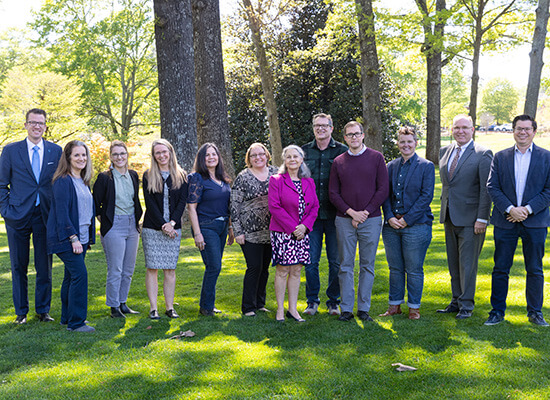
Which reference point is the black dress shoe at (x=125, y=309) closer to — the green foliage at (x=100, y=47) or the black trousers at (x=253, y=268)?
the black trousers at (x=253, y=268)

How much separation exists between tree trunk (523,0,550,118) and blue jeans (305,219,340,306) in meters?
6.22

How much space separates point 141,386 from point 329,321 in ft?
7.79

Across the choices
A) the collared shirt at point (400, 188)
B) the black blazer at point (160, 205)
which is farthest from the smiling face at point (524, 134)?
the black blazer at point (160, 205)

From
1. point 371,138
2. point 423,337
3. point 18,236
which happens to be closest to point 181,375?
point 423,337

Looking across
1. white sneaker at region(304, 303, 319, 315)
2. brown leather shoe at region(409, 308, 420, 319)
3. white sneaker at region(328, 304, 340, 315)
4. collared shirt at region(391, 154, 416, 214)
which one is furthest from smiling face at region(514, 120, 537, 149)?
white sneaker at region(304, 303, 319, 315)

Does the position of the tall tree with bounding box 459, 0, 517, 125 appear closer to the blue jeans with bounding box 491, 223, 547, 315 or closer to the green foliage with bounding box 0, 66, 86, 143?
the blue jeans with bounding box 491, 223, 547, 315

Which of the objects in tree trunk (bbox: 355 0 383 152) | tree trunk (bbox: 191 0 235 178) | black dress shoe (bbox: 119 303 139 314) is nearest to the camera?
black dress shoe (bbox: 119 303 139 314)

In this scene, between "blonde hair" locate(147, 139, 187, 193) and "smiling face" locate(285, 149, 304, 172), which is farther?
"blonde hair" locate(147, 139, 187, 193)

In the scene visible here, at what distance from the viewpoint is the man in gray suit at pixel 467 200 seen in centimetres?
565

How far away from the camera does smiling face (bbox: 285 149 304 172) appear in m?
5.65

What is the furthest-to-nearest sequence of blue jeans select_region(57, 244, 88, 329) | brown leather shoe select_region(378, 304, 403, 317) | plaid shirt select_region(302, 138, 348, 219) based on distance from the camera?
plaid shirt select_region(302, 138, 348, 219) < brown leather shoe select_region(378, 304, 403, 317) < blue jeans select_region(57, 244, 88, 329)

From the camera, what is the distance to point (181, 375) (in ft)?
13.9

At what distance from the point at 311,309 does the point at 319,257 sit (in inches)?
24.3

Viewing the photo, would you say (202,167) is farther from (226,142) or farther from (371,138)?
(371,138)
